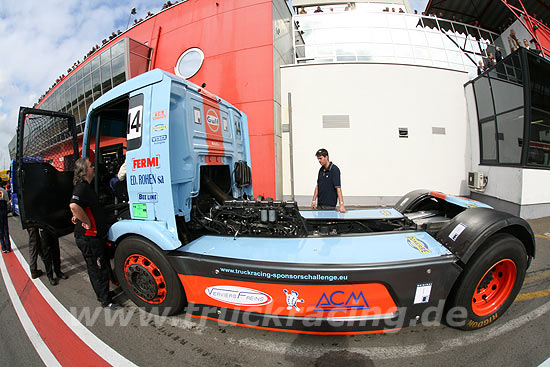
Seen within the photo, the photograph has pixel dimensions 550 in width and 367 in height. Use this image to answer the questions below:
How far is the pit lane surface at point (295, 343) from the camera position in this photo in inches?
74.8

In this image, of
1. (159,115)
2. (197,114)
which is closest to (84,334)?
(159,115)

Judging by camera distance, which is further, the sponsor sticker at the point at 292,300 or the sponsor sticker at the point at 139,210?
the sponsor sticker at the point at 139,210

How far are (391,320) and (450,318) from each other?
0.69 m

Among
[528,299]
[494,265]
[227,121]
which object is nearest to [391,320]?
[494,265]

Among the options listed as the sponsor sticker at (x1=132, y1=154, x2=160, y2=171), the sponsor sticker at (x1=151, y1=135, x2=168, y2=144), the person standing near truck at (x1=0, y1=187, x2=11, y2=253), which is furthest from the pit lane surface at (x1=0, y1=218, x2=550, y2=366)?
the person standing near truck at (x1=0, y1=187, x2=11, y2=253)

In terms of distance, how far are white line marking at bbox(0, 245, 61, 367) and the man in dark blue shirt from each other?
3.54m

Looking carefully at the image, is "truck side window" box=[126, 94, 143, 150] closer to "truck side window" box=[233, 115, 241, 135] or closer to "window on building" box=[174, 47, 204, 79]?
"truck side window" box=[233, 115, 241, 135]

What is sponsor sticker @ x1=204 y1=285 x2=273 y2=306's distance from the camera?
2008 mm

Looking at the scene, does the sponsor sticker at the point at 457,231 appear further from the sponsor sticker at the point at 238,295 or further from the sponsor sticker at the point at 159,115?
the sponsor sticker at the point at 159,115

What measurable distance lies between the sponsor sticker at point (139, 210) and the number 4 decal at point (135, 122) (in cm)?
75

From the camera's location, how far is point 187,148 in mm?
2414

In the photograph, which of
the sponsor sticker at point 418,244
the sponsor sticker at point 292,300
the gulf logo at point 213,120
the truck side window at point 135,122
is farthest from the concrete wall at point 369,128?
the sponsor sticker at point 292,300

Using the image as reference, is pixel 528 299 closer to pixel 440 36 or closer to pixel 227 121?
pixel 227 121

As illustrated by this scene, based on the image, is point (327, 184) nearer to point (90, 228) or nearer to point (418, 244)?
point (418, 244)
